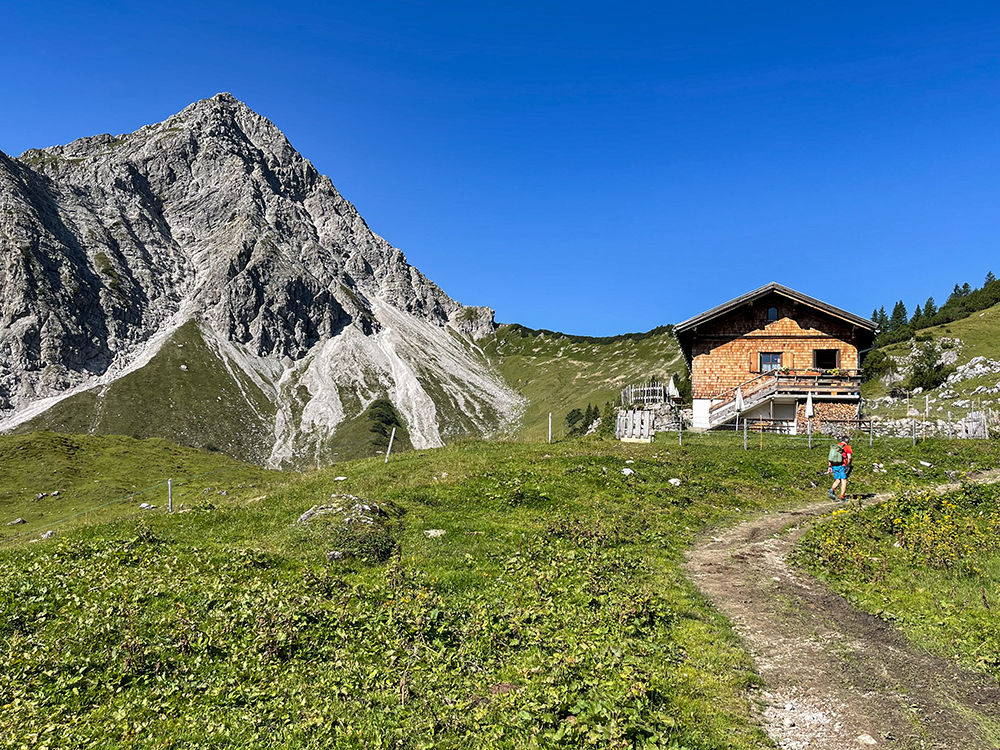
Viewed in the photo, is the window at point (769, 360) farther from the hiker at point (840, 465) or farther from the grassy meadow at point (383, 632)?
the grassy meadow at point (383, 632)

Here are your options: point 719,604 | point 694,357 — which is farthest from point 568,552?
point 694,357

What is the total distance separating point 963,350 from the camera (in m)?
107

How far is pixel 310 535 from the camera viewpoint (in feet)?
53.1

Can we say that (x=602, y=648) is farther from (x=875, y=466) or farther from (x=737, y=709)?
(x=875, y=466)

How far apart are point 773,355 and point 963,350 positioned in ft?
295

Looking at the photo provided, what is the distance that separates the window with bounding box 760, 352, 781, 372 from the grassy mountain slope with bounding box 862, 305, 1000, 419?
27203 millimetres

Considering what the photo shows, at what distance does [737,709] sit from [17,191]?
260651 mm

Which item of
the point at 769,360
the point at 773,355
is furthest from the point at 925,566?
the point at 773,355

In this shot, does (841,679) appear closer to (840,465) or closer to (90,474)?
(840,465)

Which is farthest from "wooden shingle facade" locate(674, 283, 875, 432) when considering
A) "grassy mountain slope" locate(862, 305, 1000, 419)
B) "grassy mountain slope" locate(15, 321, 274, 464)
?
"grassy mountain slope" locate(15, 321, 274, 464)

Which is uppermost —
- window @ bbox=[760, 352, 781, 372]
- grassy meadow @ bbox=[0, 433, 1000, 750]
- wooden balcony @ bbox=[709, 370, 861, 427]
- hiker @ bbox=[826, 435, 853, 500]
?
window @ bbox=[760, 352, 781, 372]

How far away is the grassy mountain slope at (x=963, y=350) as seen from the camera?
69812mm

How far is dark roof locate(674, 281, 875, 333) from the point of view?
43.7 metres

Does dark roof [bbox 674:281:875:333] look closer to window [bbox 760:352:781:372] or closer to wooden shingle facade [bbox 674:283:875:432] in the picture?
wooden shingle facade [bbox 674:283:875:432]
